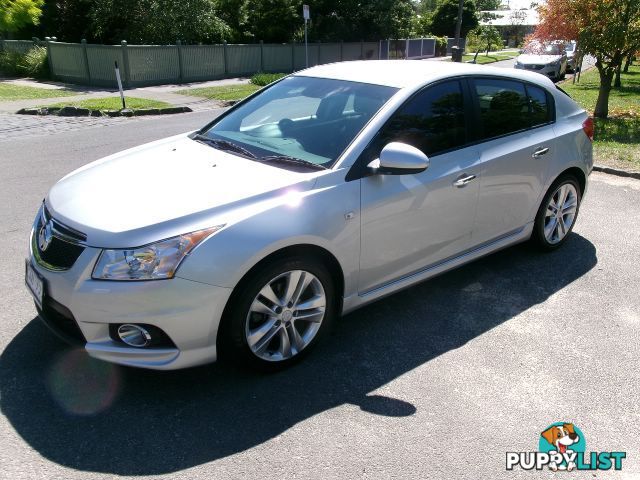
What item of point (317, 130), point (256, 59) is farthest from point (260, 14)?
point (317, 130)

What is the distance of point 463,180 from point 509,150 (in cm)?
63

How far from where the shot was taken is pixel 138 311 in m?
2.77

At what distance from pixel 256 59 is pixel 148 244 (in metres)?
23.7

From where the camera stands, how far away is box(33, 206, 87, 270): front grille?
9.56 feet

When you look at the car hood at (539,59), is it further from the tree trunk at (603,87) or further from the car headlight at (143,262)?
the car headlight at (143,262)

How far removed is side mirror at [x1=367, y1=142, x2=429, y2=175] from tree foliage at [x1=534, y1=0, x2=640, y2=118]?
393 inches

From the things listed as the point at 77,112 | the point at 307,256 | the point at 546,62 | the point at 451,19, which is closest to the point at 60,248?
the point at 307,256

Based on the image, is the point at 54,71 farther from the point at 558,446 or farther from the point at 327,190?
the point at 558,446

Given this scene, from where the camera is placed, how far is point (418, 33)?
41188 mm

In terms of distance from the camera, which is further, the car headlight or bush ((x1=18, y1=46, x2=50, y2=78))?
bush ((x1=18, y1=46, x2=50, y2=78))

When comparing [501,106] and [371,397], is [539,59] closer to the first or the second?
[501,106]

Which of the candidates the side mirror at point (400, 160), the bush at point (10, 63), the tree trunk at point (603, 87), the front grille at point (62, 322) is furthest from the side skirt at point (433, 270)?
the bush at point (10, 63)

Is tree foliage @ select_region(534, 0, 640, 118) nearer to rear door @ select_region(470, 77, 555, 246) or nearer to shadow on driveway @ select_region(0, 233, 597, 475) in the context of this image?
rear door @ select_region(470, 77, 555, 246)

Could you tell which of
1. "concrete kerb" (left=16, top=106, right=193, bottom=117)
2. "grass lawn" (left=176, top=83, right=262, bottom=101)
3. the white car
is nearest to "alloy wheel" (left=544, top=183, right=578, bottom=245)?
"concrete kerb" (left=16, top=106, right=193, bottom=117)
